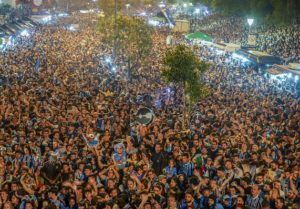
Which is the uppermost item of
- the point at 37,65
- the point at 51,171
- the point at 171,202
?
the point at 171,202

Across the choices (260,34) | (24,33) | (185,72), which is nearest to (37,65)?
(185,72)

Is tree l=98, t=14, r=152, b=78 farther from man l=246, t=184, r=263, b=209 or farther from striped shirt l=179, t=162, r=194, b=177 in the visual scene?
man l=246, t=184, r=263, b=209

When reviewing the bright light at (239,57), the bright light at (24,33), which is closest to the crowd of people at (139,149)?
the bright light at (239,57)

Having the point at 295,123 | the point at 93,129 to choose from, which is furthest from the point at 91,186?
the point at 295,123

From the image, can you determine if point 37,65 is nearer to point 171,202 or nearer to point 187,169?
point 187,169

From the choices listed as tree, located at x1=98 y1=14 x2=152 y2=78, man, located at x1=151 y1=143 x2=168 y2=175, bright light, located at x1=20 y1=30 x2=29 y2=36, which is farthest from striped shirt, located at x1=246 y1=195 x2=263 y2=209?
bright light, located at x1=20 y1=30 x2=29 y2=36

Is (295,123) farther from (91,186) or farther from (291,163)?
(91,186)

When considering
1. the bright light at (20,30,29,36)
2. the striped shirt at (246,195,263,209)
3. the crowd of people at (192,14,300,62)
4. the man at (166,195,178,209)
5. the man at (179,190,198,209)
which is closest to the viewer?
the man at (166,195,178,209)
